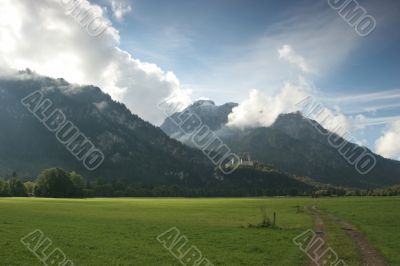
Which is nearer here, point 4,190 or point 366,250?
point 366,250

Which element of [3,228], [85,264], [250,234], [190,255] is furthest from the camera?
[250,234]

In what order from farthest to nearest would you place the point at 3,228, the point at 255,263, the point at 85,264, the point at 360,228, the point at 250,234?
the point at 360,228, the point at 250,234, the point at 3,228, the point at 255,263, the point at 85,264

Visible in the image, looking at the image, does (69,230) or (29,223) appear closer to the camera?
(69,230)

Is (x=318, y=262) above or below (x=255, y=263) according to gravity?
above

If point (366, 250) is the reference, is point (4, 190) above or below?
below

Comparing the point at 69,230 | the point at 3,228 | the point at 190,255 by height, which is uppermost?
the point at 190,255

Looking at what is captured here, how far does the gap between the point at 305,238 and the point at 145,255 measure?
22063 mm

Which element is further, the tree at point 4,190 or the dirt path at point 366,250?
the tree at point 4,190

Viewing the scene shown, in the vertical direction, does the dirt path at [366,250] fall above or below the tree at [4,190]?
above

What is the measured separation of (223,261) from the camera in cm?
3638

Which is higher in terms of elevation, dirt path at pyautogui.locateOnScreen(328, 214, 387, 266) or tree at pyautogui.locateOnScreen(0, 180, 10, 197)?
dirt path at pyautogui.locateOnScreen(328, 214, 387, 266)

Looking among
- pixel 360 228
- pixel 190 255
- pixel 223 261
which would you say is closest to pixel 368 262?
pixel 223 261

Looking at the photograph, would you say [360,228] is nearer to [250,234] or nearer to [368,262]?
[250,234]

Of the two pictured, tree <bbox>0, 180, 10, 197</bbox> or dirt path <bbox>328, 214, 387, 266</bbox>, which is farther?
tree <bbox>0, 180, 10, 197</bbox>
